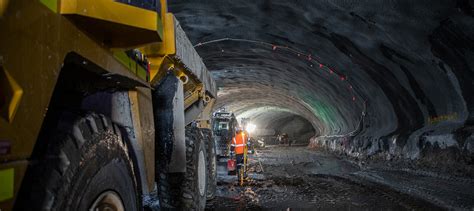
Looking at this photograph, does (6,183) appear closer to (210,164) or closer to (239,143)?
(210,164)

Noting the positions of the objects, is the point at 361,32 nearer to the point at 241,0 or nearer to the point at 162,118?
the point at 241,0

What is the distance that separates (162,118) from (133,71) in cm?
111

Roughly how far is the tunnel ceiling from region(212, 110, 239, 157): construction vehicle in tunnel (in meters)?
1.98

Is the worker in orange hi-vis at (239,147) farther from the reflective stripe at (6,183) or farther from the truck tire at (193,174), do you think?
the reflective stripe at (6,183)

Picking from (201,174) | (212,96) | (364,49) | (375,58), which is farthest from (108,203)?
(375,58)

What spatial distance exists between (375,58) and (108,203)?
904 cm

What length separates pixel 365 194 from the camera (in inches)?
278

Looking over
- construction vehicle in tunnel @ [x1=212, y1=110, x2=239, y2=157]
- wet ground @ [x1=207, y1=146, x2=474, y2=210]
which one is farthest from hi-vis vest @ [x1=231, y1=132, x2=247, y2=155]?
construction vehicle in tunnel @ [x1=212, y1=110, x2=239, y2=157]

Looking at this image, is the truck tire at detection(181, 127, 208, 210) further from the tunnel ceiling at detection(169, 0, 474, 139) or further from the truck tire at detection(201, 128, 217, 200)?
the tunnel ceiling at detection(169, 0, 474, 139)

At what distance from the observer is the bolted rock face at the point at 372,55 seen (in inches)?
283

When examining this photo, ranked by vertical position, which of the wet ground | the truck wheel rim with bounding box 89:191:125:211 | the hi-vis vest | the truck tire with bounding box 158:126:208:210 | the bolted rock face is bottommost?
the wet ground

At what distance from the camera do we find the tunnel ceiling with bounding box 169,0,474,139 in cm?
713

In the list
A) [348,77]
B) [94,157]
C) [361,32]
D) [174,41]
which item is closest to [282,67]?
[348,77]

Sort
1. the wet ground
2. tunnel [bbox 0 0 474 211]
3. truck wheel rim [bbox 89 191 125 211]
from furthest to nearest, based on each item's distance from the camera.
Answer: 1. the wet ground
2. truck wheel rim [bbox 89 191 125 211]
3. tunnel [bbox 0 0 474 211]
